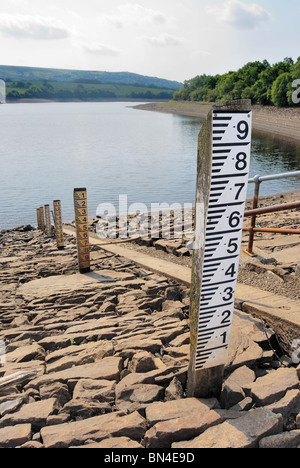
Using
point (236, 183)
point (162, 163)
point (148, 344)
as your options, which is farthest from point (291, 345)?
point (162, 163)

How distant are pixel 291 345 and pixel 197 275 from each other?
1.73 metres

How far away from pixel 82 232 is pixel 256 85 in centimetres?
8100

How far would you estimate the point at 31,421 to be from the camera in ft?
10.4

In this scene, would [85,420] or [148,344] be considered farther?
[148,344]

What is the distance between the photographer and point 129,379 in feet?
11.9

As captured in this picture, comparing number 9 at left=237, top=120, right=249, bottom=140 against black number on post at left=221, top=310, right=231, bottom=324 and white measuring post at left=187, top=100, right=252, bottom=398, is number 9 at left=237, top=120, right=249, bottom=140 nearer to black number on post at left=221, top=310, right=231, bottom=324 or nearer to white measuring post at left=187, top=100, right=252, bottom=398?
white measuring post at left=187, top=100, right=252, bottom=398

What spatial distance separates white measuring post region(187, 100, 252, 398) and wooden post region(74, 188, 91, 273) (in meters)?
4.59

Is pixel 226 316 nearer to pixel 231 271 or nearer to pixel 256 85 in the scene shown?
pixel 231 271

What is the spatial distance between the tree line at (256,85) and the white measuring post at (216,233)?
6592 centimetres

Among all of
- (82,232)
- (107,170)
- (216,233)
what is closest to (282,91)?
(107,170)

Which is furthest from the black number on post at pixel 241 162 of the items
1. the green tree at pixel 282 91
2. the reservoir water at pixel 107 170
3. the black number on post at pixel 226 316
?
the green tree at pixel 282 91
